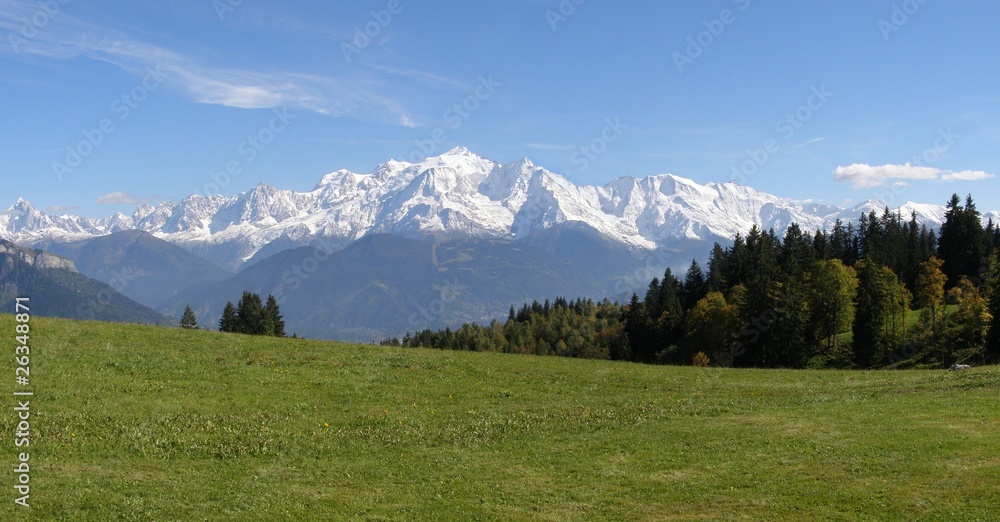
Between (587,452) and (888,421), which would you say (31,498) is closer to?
(587,452)

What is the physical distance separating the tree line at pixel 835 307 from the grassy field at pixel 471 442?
36063 millimetres

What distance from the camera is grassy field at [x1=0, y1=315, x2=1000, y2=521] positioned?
18734mm

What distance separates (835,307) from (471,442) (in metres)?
Result: 67.9

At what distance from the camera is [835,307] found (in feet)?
263

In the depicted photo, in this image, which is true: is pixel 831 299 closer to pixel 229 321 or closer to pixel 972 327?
pixel 972 327

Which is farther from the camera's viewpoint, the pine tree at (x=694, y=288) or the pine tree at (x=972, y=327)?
the pine tree at (x=694, y=288)

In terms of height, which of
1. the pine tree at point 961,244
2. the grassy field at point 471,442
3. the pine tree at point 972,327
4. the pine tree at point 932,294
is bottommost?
the grassy field at point 471,442

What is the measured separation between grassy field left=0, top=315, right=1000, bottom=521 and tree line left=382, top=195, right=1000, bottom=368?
36063mm

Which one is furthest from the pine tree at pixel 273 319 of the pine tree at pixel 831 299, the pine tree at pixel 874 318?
the pine tree at pixel 874 318

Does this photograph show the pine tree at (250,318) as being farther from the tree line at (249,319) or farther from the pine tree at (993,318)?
the pine tree at (993,318)

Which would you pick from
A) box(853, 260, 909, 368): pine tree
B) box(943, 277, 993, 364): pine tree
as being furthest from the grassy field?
box(853, 260, 909, 368): pine tree

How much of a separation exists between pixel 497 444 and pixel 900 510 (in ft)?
46.0

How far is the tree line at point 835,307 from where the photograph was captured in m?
75.1

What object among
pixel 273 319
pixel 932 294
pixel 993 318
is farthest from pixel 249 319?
pixel 993 318
